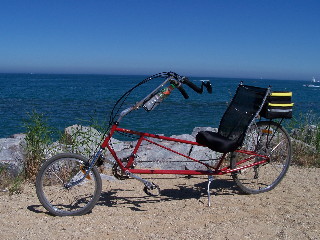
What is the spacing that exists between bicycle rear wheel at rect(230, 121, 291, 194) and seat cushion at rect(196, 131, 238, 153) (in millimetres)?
468

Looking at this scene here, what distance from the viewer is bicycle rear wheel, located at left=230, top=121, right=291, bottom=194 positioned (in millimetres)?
5645

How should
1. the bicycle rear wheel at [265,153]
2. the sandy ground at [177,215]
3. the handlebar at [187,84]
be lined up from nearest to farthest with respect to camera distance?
the sandy ground at [177,215]
the handlebar at [187,84]
the bicycle rear wheel at [265,153]

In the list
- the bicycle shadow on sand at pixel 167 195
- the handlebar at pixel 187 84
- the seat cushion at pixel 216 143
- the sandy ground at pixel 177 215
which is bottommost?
the bicycle shadow on sand at pixel 167 195

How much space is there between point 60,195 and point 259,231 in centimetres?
251

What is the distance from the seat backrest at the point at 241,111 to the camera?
5.18 meters

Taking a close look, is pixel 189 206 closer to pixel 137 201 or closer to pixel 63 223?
pixel 137 201

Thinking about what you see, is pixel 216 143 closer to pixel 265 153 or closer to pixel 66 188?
pixel 265 153

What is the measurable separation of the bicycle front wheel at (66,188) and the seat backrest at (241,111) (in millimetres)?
1948

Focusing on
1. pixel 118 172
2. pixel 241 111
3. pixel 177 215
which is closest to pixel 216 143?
pixel 241 111

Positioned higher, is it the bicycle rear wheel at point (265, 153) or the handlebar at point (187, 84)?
the handlebar at point (187, 84)

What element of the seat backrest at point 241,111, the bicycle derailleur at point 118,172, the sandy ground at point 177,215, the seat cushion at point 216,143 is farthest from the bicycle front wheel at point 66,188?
the seat backrest at point 241,111

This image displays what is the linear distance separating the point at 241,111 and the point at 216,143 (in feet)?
2.59

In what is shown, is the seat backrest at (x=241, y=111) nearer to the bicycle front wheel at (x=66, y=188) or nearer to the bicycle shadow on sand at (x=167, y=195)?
the bicycle shadow on sand at (x=167, y=195)

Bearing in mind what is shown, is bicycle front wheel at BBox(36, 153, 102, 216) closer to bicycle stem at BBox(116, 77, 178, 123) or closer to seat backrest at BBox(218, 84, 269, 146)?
bicycle stem at BBox(116, 77, 178, 123)
